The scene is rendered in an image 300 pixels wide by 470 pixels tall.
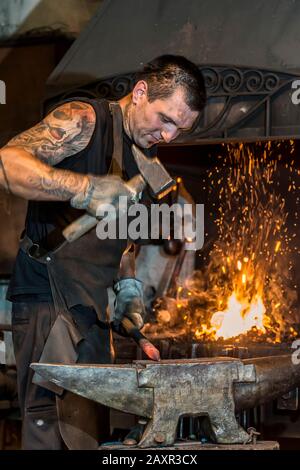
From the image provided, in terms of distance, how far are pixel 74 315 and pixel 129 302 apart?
25 centimetres

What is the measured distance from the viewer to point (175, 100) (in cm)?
300

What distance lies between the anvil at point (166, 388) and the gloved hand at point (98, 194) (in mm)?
480

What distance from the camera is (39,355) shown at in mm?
3061

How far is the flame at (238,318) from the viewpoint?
4.48 meters

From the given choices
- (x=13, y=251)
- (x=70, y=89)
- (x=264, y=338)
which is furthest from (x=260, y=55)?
(x=13, y=251)

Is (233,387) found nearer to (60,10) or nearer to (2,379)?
(2,379)

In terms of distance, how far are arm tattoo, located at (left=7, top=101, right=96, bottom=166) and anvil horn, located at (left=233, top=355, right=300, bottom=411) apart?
868mm

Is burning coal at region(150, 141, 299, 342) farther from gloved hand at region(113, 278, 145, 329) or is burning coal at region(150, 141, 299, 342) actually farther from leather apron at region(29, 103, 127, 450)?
leather apron at region(29, 103, 127, 450)

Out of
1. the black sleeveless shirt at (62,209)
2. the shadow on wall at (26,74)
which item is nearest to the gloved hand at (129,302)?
the black sleeveless shirt at (62,209)

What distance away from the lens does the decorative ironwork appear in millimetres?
4238

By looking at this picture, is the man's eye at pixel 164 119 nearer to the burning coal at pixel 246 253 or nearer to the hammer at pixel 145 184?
the hammer at pixel 145 184
